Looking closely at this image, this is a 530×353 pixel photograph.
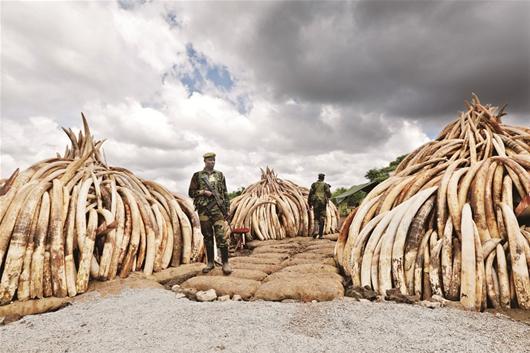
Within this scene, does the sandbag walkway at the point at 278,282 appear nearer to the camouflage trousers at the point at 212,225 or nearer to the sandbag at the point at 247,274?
the sandbag at the point at 247,274

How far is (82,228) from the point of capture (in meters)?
4.07

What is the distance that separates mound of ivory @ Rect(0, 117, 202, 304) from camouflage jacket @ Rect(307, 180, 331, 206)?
178 inches

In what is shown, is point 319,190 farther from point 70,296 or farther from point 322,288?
point 70,296

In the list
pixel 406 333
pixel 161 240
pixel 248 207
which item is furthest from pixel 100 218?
pixel 248 207

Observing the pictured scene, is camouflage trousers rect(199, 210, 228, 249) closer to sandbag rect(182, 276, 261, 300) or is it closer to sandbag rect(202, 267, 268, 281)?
sandbag rect(202, 267, 268, 281)

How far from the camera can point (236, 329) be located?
2410mm

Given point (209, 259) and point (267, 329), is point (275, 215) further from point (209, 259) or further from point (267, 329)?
point (267, 329)

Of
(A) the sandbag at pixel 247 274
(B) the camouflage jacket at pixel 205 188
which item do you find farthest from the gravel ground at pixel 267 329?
(B) the camouflage jacket at pixel 205 188

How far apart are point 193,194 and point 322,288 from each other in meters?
2.57

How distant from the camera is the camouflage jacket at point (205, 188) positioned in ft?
16.1

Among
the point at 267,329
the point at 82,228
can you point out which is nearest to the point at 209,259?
the point at 82,228

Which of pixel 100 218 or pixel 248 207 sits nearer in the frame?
pixel 100 218

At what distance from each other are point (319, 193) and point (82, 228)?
6.61 metres

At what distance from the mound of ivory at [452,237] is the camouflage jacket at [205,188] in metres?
2.00
